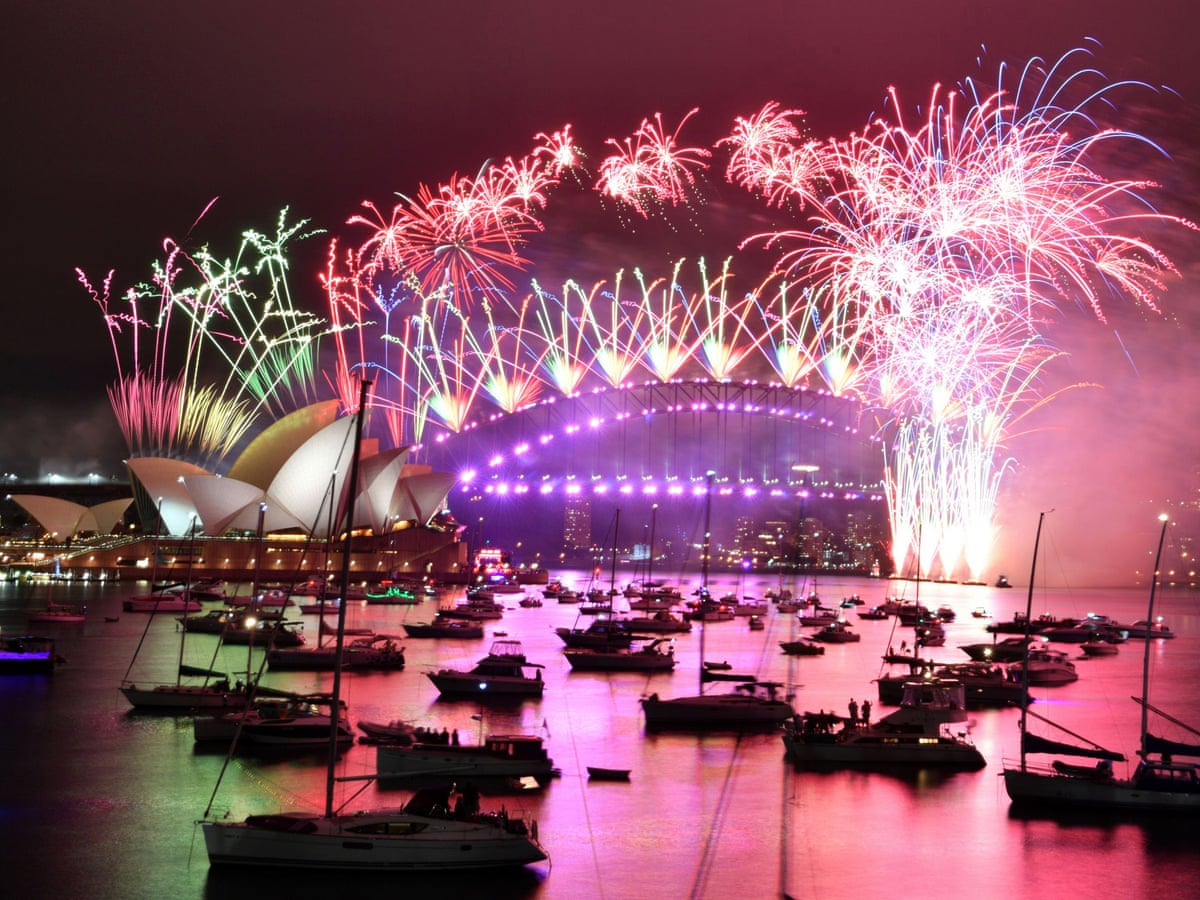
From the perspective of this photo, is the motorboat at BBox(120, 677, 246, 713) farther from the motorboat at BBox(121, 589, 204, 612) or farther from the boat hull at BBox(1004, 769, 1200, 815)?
the motorboat at BBox(121, 589, 204, 612)

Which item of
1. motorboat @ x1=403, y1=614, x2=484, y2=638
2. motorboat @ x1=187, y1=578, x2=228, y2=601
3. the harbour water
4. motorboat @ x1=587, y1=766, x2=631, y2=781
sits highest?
motorboat @ x1=187, y1=578, x2=228, y2=601

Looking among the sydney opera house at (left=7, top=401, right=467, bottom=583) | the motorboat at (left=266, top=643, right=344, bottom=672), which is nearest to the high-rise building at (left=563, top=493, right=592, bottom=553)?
the sydney opera house at (left=7, top=401, right=467, bottom=583)

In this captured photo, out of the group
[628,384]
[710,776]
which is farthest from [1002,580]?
[710,776]

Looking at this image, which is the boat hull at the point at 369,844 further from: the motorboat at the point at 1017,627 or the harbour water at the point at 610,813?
the motorboat at the point at 1017,627

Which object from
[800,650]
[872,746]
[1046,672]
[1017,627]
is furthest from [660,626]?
[872,746]

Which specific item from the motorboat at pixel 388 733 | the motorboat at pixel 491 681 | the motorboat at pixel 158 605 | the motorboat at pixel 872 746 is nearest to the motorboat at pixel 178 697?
the motorboat at pixel 388 733

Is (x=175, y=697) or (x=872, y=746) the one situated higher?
(x=872, y=746)

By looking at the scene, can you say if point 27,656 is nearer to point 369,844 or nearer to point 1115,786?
→ point 369,844
